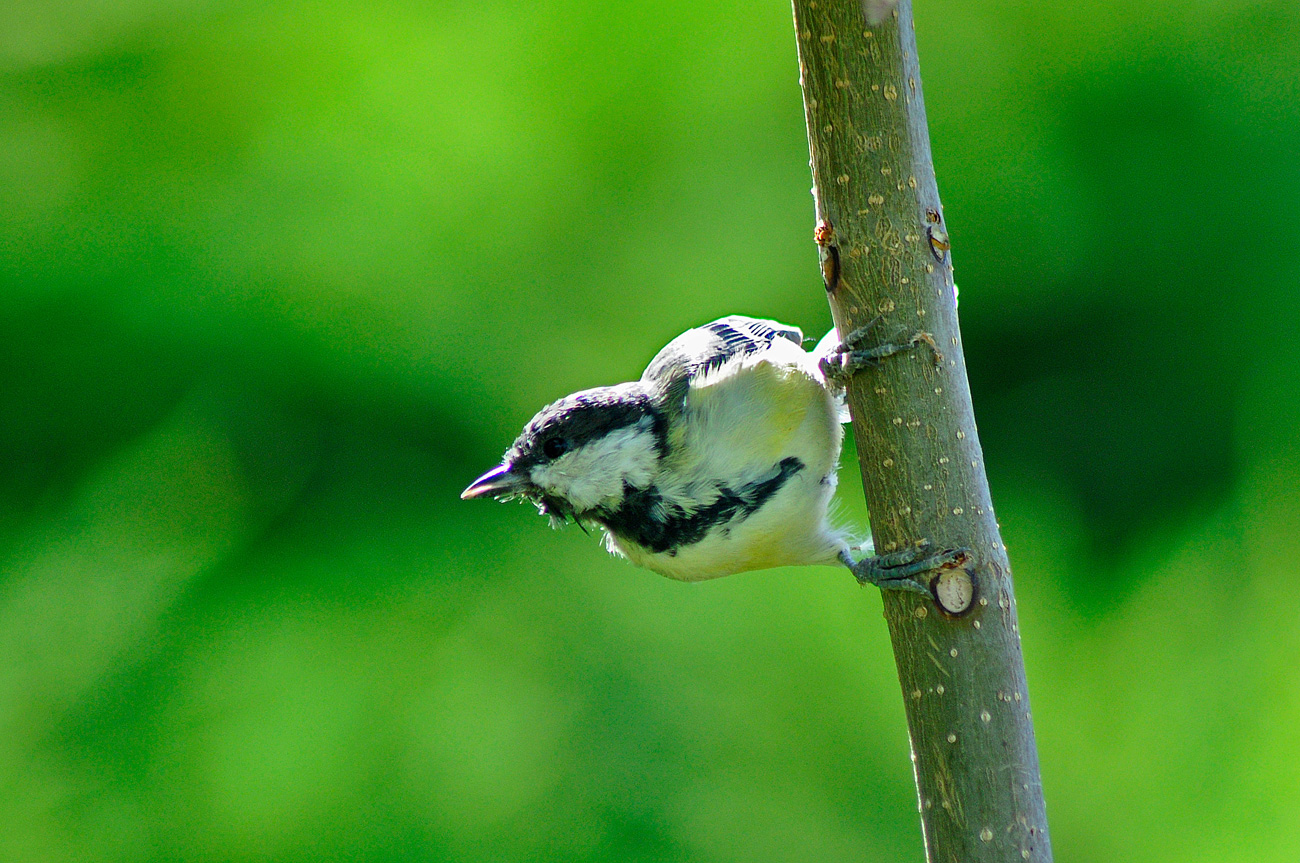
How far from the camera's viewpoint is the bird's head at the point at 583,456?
2.55 feet

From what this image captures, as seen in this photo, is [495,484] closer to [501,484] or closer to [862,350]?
[501,484]

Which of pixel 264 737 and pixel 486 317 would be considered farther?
pixel 486 317

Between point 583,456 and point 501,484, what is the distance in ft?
0.23

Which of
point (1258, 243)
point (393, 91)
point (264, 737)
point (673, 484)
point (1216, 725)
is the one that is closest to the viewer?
point (673, 484)

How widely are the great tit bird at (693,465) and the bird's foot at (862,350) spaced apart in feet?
0.34

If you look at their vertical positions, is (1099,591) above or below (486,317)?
below

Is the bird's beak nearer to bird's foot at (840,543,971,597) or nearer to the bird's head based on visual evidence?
the bird's head

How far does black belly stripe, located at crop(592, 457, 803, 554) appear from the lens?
764 mm

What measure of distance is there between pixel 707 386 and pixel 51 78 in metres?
1.57

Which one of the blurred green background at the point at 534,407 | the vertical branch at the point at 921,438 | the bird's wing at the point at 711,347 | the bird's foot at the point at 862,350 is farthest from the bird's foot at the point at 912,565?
the blurred green background at the point at 534,407

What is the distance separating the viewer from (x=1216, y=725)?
1452mm

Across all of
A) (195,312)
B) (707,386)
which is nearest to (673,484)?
(707,386)

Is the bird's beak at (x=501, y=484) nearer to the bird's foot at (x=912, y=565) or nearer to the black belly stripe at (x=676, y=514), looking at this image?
the black belly stripe at (x=676, y=514)

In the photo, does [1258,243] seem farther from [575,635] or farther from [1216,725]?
[575,635]
